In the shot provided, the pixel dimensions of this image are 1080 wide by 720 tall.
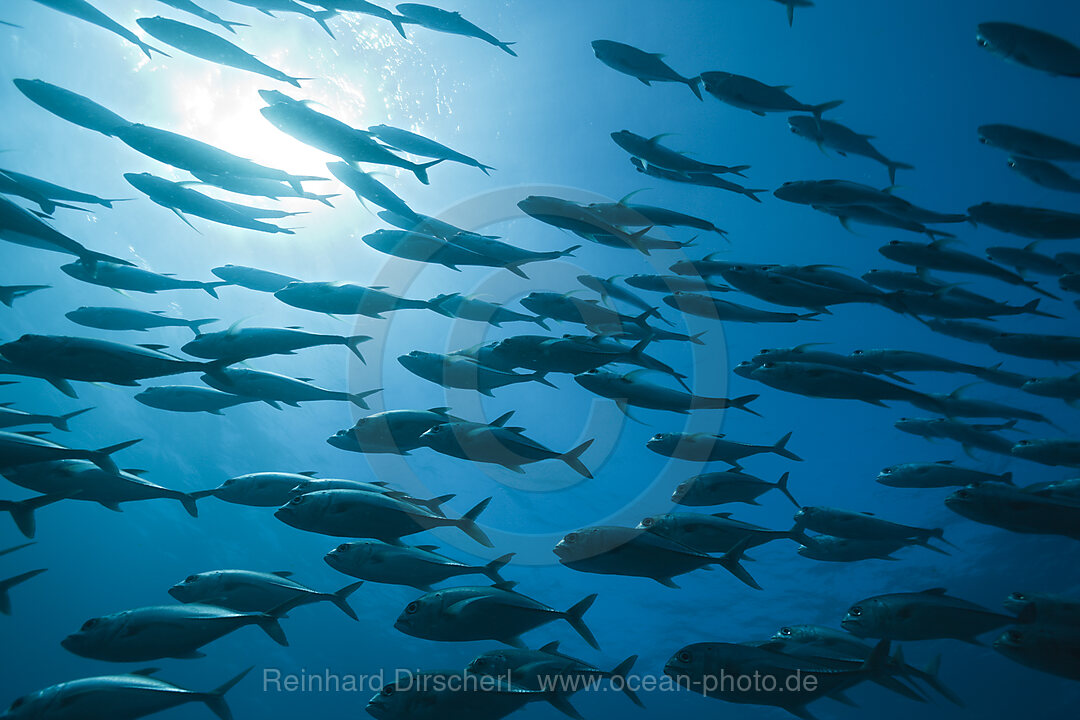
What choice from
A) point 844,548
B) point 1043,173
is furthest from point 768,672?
point 1043,173

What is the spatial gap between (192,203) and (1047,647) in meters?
7.55

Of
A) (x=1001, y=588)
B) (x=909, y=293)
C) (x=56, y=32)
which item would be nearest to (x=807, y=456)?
(x=909, y=293)

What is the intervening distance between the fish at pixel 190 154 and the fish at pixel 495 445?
9.21 ft

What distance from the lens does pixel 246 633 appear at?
29.9 meters

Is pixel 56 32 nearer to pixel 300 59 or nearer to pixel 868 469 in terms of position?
pixel 300 59

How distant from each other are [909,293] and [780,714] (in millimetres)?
29311

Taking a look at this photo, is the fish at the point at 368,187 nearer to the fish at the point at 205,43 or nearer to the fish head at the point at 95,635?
the fish at the point at 205,43

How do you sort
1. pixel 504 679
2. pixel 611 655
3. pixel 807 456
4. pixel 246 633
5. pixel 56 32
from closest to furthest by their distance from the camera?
pixel 504 679
pixel 56 32
pixel 807 456
pixel 611 655
pixel 246 633

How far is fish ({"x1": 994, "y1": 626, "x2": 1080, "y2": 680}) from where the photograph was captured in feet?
10.7

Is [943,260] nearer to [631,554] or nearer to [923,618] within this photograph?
[923,618]

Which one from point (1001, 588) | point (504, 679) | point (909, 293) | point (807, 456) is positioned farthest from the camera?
point (1001, 588)

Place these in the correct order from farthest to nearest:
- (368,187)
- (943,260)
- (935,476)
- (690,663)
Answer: (935,476)
(368,187)
(943,260)
(690,663)

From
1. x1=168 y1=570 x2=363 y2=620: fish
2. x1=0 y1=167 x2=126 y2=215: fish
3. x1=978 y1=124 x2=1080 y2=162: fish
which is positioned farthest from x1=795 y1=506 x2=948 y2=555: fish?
x1=0 y1=167 x2=126 y2=215: fish

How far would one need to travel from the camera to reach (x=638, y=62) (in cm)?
461
